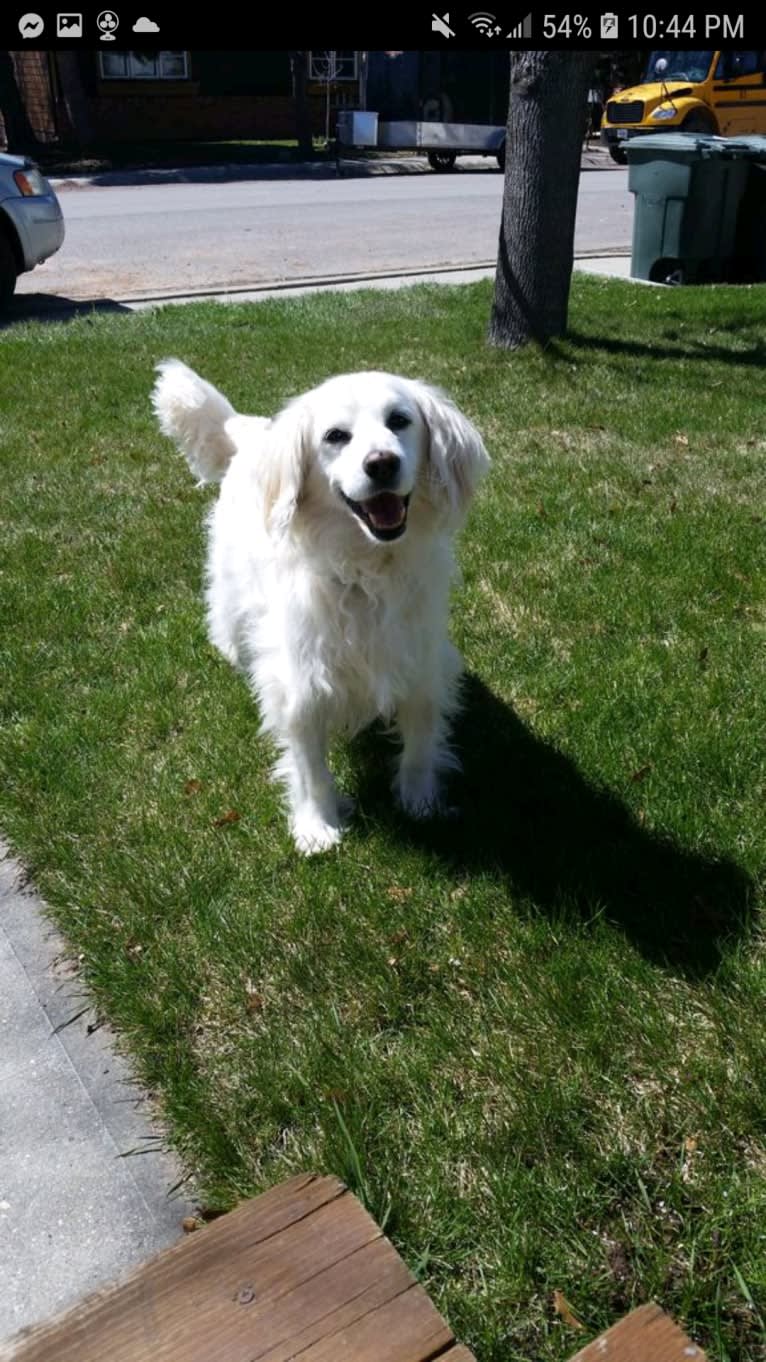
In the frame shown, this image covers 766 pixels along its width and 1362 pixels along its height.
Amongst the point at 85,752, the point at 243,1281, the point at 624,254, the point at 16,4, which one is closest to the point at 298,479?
the point at 85,752

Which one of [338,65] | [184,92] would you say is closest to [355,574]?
[184,92]

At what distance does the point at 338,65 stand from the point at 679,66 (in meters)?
13.0

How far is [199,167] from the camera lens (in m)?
25.1

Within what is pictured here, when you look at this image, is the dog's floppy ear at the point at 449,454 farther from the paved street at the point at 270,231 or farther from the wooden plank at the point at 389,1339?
the paved street at the point at 270,231

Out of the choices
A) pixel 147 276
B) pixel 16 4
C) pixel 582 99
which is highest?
pixel 16 4

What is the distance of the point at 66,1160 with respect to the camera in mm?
2230

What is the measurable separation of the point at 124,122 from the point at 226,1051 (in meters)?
33.1

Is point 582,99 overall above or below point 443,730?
above

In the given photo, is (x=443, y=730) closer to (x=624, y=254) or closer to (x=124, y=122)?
(x=624, y=254)

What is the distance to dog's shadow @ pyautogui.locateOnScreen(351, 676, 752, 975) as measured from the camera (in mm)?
2768

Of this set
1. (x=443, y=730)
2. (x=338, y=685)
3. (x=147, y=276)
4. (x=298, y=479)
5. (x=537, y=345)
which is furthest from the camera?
(x=147, y=276)

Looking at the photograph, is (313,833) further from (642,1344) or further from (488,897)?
(642,1344)

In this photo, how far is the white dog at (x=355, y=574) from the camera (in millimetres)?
2801

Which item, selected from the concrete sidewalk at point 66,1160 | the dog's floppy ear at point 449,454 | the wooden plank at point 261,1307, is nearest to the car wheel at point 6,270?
the dog's floppy ear at point 449,454
